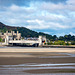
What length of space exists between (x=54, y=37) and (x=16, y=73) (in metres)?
135

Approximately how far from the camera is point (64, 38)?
141 metres

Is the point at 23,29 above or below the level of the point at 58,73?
above

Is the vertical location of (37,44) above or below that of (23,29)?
below

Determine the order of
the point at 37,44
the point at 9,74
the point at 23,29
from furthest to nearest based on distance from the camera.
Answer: the point at 23,29 < the point at 37,44 < the point at 9,74

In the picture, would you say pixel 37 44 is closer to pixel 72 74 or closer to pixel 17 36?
pixel 17 36

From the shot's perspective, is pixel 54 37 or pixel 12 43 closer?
pixel 12 43

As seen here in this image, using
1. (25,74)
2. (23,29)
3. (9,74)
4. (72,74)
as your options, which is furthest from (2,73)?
(23,29)

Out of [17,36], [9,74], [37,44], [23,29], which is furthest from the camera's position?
[23,29]

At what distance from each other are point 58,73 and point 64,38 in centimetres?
12727

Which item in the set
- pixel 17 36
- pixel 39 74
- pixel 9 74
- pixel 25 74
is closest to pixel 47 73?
pixel 39 74

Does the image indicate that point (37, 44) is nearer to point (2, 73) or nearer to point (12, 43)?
point (12, 43)

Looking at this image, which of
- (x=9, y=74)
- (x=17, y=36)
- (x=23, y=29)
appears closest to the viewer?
(x=9, y=74)

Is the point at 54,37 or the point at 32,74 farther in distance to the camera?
the point at 54,37

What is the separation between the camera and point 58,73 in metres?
14.9
